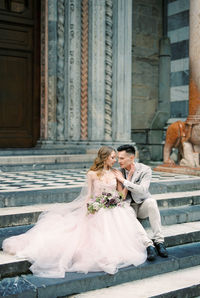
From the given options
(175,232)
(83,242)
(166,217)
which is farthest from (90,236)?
(166,217)

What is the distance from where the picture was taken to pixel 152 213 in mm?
3943

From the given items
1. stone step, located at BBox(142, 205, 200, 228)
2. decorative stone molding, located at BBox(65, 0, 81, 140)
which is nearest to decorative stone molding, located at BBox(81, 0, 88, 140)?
decorative stone molding, located at BBox(65, 0, 81, 140)

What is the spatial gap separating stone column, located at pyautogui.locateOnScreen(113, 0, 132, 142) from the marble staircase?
11.2 ft

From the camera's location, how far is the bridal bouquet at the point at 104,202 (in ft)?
12.2

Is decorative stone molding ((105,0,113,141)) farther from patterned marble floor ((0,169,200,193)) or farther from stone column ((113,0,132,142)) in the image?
patterned marble floor ((0,169,200,193))

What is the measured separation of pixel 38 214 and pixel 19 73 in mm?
5650

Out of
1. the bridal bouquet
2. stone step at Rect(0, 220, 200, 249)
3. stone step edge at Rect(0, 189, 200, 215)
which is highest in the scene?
the bridal bouquet

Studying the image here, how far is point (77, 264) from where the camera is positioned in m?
3.37

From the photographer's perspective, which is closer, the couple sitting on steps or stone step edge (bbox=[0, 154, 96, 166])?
the couple sitting on steps

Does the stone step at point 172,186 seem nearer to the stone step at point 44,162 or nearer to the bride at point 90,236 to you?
the bride at point 90,236

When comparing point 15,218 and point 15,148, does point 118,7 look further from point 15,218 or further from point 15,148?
point 15,218

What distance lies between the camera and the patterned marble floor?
572 cm

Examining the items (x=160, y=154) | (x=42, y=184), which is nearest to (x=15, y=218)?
(x=42, y=184)

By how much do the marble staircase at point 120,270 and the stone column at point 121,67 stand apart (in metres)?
3.42
